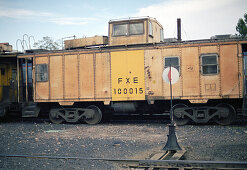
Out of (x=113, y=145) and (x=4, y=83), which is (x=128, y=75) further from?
(x=4, y=83)

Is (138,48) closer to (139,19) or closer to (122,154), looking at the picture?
(139,19)

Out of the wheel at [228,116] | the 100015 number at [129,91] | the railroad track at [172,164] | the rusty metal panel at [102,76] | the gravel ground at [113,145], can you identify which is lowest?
the gravel ground at [113,145]

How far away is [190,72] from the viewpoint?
39.1ft

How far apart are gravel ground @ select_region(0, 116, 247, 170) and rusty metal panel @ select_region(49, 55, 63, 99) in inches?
125

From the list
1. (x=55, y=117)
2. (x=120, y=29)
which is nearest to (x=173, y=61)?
(x=120, y=29)

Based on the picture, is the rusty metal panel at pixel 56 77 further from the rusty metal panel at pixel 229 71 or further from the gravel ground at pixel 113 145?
the rusty metal panel at pixel 229 71

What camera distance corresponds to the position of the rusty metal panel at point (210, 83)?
38.0ft

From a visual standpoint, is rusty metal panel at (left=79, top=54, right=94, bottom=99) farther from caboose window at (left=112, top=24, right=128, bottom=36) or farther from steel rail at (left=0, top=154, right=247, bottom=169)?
steel rail at (left=0, top=154, right=247, bottom=169)

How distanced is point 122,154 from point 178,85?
6.03 metres

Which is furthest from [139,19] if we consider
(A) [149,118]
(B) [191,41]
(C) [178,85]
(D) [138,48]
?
(A) [149,118]

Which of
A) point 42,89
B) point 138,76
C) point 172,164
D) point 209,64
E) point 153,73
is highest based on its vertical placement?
point 209,64

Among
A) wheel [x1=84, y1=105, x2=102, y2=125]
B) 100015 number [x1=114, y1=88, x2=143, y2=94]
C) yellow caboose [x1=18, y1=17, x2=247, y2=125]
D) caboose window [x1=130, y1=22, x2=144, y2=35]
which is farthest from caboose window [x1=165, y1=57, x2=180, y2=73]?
wheel [x1=84, y1=105, x2=102, y2=125]

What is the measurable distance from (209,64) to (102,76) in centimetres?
520

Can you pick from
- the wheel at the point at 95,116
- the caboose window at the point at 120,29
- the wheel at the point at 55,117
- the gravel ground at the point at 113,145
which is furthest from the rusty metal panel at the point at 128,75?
the wheel at the point at 55,117
